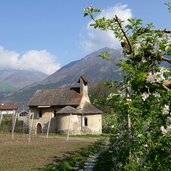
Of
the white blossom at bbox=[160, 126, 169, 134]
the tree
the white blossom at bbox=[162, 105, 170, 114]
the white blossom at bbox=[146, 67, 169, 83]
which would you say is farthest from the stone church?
the white blossom at bbox=[146, 67, 169, 83]

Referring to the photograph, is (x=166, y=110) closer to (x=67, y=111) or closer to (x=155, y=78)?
(x=155, y=78)

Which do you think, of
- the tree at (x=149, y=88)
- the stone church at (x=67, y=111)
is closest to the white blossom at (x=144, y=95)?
the tree at (x=149, y=88)

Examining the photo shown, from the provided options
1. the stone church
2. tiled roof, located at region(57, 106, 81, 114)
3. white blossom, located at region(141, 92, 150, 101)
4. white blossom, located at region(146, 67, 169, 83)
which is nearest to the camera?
white blossom, located at region(146, 67, 169, 83)

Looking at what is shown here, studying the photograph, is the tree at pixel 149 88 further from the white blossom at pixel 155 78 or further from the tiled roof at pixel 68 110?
the tiled roof at pixel 68 110

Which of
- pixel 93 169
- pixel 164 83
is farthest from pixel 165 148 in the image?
pixel 93 169

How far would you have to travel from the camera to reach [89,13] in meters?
5.76

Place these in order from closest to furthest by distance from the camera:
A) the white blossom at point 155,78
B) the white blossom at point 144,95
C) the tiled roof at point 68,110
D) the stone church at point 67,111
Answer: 1. the white blossom at point 155,78
2. the white blossom at point 144,95
3. the tiled roof at point 68,110
4. the stone church at point 67,111

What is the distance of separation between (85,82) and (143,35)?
→ 60069 millimetres

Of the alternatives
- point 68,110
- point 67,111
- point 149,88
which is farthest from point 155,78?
point 68,110

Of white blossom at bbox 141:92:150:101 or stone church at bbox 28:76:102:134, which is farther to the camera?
stone church at bbox 28:76:102:134

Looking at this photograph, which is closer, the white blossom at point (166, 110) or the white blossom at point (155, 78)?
the white blossom at point (155, 78)

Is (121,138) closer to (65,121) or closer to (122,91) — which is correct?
(122,91)

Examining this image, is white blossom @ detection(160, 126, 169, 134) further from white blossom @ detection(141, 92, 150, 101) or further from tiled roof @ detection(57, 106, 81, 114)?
tiled roof @ detection(57, 106, 81, 114)

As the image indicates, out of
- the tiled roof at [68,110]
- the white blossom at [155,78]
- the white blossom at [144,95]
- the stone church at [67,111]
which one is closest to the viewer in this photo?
the white blossom at [155,78]
